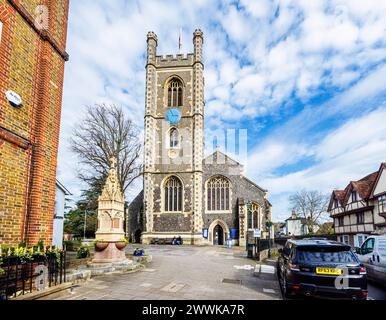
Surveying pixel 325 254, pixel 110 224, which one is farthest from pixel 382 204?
pixel 110 224

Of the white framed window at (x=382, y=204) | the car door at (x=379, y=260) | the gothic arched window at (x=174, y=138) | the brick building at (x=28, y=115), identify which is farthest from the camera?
the gothic arched window at (x=174, y=138)

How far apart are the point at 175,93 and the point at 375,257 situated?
28327 millimetres

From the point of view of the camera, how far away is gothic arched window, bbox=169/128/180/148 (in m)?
32.6

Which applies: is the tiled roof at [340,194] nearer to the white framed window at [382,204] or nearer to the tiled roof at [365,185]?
the tiled roof at [365,185]

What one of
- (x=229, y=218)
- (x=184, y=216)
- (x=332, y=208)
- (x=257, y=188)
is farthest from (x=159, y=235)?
(x=332, y=208)

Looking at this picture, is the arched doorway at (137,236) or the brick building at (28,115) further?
the arched doorway at (137,236)

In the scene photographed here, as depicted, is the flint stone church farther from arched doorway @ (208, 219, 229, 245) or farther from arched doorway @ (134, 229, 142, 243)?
arched doorway @ (134, 229, 142, 243)

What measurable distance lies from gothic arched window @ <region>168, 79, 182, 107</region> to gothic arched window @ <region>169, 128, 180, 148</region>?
11.2ft

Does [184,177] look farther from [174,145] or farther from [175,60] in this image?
[175,60]

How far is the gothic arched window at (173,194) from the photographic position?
31.1 metres

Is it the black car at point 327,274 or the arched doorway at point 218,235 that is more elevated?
the black car at point 327,274

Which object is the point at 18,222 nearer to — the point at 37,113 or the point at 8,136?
the point at 8,136

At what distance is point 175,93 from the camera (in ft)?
112

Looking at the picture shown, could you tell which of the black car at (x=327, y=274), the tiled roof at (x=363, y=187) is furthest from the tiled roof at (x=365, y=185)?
the black car at (x=327, y=274)
